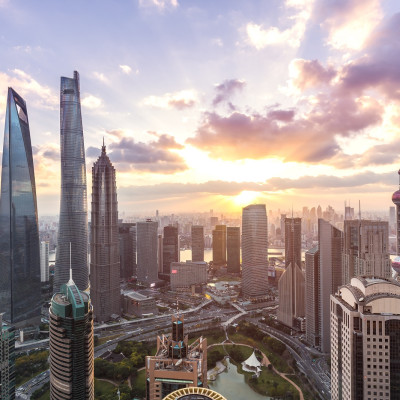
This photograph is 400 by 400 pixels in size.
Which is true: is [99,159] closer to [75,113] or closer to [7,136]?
[75,113]

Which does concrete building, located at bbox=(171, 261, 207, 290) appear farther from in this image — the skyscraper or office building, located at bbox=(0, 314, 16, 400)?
office building, located at bbox=(0, 314, 16, 400)

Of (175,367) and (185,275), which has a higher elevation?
(175,367)

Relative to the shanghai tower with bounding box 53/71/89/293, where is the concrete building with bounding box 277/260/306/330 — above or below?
below

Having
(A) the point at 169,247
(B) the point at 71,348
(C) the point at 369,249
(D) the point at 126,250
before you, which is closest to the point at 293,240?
(C) the point at 369,249

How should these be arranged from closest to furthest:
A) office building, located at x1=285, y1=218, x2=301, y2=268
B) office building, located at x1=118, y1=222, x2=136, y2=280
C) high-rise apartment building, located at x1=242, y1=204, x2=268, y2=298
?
1. office building, located at x1=285, y1=218, x2=301, y2=268
2. high-rise apartment building, located at x1=242, y1=204, x2=268, y2=298
3. office building, located at x1=118, y1=222, x2=136, y2=280

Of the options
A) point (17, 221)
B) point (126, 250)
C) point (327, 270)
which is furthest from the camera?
point (126, 250)

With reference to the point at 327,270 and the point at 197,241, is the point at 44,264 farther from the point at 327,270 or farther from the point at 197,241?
the point at 327,270

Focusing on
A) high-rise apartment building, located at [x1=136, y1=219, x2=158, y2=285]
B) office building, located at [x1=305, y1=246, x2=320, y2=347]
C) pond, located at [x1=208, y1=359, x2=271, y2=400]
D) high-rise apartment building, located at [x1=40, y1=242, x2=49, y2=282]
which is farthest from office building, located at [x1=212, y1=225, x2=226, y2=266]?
pond, located at [x1=208, y1=359, x2=271, y2=400]
